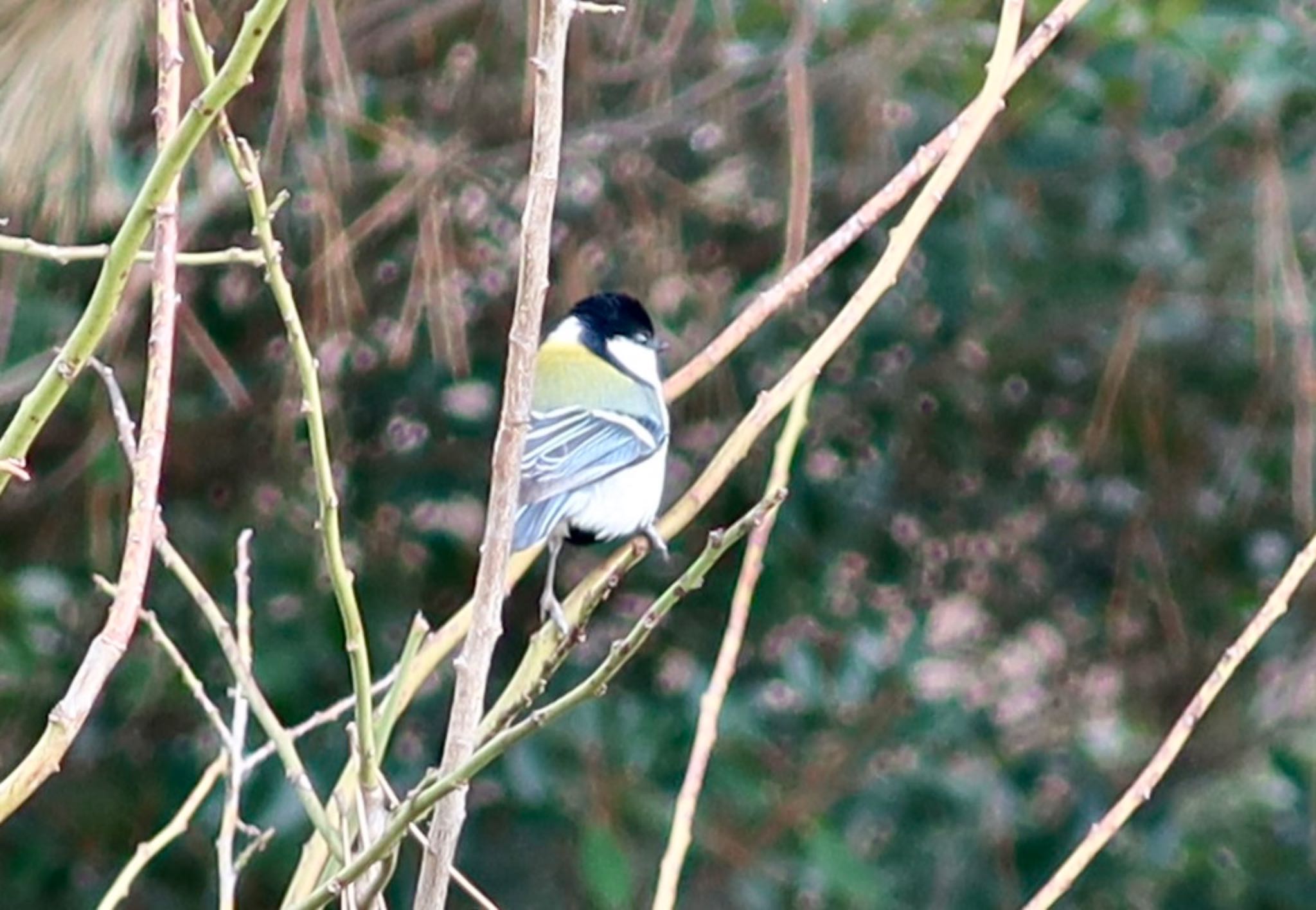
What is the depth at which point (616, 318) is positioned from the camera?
2549 mm

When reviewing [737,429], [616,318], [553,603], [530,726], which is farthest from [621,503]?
[530,726]

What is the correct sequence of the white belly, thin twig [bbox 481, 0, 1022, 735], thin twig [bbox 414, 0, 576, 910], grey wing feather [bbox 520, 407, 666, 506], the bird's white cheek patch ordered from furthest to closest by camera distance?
the bird's white cheek patch → the white belly → grey wing feather [bbox 520, 407, 666, 506] → thin twig [bbox 481, 0, 1022, 735] → thin twig [bbox 414, 0, 576, 910]

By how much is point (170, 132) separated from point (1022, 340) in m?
2.13

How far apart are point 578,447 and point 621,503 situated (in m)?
0.08

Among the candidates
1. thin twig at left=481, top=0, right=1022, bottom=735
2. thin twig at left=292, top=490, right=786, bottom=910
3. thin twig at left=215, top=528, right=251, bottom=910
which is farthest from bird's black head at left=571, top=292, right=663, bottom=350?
thin twig at left=292, top=490, right=786, bottom=910

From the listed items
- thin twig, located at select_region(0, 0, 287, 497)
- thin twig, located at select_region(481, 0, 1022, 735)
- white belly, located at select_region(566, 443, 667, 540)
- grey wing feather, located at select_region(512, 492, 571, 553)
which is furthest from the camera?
white belly, located at select_region(566, 443, 667, 540)

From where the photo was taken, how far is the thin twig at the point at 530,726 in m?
0.85

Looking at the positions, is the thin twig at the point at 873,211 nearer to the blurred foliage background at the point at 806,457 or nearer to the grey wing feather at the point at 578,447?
the grey wing feather at the point at 578,447

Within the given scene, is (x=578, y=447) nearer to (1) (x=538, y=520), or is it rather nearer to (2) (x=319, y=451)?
(1) (x=538, y=520)

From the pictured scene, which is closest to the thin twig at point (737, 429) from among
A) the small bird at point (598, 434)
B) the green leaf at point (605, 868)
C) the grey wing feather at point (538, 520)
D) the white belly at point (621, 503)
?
the grey wing feather at point (538, 520)

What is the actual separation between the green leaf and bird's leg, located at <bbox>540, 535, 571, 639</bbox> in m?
0.29

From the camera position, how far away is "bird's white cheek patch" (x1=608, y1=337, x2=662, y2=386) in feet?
8.63

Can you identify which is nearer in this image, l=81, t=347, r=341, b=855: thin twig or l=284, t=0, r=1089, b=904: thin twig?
l=81, t=347, r=341, b=855: thin twig

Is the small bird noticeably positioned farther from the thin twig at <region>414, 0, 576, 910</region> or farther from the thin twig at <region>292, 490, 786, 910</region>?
the thin twig at <region>292, 490, 786, 910</region>
